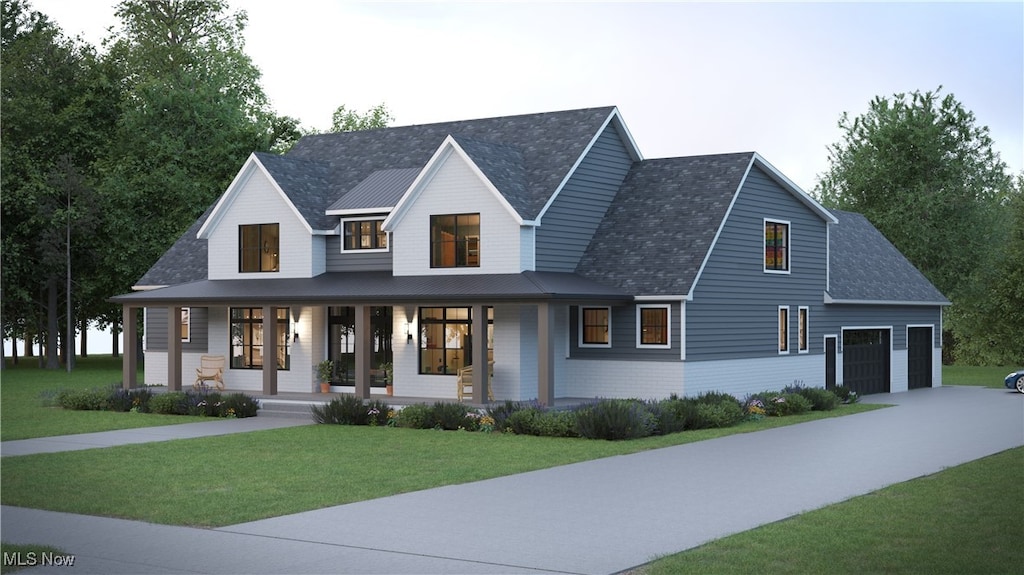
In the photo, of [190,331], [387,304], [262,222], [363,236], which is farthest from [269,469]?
[190,331]

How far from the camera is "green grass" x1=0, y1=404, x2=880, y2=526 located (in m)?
14.3

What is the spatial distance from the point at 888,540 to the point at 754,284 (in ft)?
66.8

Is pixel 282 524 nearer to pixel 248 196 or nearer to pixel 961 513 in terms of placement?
pixel 961 513

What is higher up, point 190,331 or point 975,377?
point 190,331

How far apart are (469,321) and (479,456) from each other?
10336 mm

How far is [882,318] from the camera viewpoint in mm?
37906

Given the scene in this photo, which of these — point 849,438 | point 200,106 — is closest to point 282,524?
point 849,438

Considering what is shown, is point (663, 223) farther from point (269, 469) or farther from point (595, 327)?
point (269, 469)

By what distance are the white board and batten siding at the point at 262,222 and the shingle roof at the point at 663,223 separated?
7634mm

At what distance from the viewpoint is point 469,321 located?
97.5ft

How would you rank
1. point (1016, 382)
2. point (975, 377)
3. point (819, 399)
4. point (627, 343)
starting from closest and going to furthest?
point (627, 343)
point (819, 399)
point (1016, 382)
point (975, 377)

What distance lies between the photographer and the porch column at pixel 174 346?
3192 centimetres

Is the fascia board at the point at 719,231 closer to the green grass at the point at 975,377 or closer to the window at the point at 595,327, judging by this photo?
the window at the point at 595,327

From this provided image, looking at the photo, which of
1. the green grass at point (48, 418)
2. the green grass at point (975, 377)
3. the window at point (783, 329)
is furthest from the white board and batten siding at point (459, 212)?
the green grass at point (975, 377)
